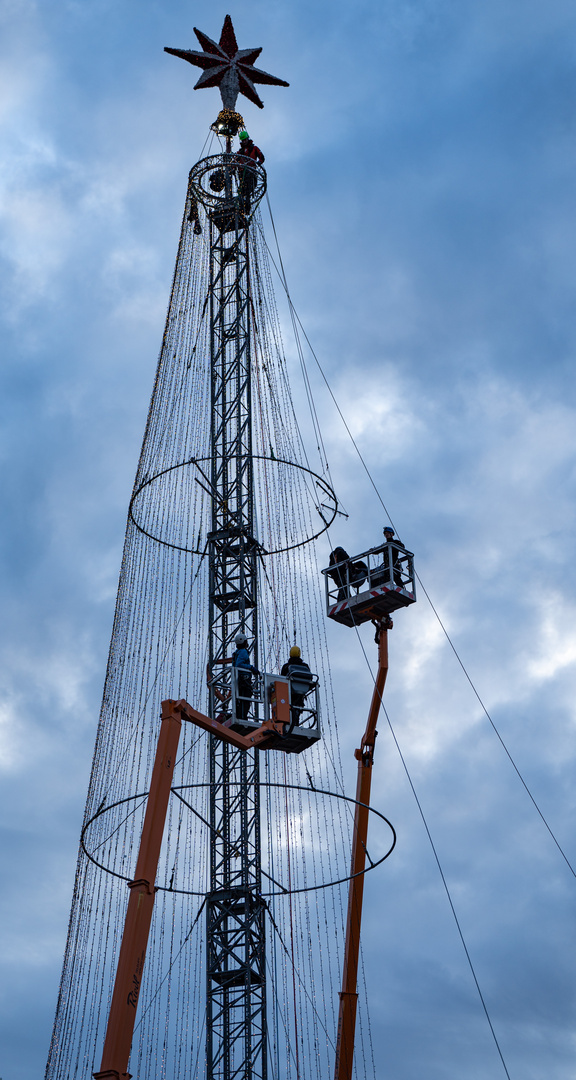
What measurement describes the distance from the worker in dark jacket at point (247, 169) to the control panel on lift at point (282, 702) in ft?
78.1

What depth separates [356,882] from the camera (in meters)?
37.3

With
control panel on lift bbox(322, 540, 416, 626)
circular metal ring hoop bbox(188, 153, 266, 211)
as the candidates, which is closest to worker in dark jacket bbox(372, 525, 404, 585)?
control panel on lift bbox(322, 540, 416, 626)

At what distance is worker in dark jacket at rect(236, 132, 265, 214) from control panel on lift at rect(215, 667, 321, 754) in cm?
2380

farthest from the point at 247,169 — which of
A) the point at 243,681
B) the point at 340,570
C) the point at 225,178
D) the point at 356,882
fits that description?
the point at 356,882

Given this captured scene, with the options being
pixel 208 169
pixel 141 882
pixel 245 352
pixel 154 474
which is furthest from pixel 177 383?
pixel 141 882

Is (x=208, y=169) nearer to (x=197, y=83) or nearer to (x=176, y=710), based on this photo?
(x=197, y=83)

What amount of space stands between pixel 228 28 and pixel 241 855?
3187cm

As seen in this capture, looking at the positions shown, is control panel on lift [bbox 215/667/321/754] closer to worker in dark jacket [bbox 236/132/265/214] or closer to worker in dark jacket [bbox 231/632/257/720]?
worker in dark jacket [bbox 231/632/257/720]

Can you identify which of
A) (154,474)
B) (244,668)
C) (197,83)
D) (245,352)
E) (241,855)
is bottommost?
(244,668)

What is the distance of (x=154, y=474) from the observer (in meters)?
42.7

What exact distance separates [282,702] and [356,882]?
33.4ft

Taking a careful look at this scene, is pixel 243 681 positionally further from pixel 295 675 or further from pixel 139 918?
pixel 139 918

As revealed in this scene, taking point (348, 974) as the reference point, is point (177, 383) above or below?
above

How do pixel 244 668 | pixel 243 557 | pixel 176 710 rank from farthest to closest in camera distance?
1. pixel 243 557
2. pixel 244 668
3. pixel 176 710
